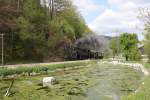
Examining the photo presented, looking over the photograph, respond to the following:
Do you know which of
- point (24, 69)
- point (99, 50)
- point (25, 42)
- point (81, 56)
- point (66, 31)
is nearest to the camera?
point (24, 69)

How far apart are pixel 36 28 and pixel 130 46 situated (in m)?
28.7

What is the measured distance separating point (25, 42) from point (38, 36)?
2.74 m

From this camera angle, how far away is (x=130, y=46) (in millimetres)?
Result: 72562

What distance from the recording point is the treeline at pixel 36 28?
4781 centimetres

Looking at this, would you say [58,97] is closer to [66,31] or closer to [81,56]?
[66,31]

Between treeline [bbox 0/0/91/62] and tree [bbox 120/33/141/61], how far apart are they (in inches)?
543

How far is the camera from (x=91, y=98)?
1777 centimetres

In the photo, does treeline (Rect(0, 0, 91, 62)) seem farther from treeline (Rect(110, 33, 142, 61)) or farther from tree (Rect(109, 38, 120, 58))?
tree (Rect(109, 38, 120, 58))

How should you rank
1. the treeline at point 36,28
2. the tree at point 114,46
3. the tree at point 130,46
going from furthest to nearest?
the tree at point 114,46, the tree at point 130,46, the treeline at point 36,28

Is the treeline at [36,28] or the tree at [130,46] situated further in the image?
the tree at [130,46]

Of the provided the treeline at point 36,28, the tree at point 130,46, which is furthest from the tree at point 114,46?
the treeline at point 36,28

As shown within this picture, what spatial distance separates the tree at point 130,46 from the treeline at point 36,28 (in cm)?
1380

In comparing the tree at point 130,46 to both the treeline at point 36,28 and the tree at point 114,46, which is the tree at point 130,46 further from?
the tree at point 114,46

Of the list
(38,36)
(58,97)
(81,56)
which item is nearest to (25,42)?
(38,36)
